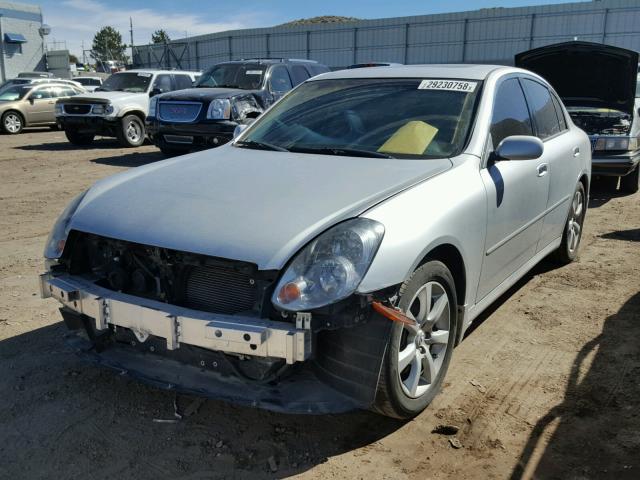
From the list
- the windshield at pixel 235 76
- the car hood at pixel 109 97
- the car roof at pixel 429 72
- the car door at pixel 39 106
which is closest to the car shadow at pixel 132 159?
the car hood at pixel 109 97

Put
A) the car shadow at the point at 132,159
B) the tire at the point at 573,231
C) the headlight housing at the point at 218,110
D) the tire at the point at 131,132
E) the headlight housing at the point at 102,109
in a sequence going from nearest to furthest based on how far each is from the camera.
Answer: the tire at the point at 573,231
the headlight housing at the point at 218,110
the car shadow at the point at 132,159
the headlight housing at the point at 102,109
the tire at the point at 131,132

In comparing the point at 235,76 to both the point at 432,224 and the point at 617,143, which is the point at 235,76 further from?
the point at 432,224

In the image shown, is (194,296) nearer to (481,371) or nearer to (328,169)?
(328,169)

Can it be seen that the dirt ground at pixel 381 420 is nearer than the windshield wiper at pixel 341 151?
Yes

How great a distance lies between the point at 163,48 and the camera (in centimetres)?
3669

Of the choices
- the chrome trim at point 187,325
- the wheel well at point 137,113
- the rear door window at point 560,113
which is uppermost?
the rear door window at point 560,113

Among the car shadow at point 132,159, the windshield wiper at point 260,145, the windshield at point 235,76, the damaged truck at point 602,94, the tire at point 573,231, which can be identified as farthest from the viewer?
the car shadow at point 132,159

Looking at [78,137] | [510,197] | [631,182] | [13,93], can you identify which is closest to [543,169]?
[510,197]

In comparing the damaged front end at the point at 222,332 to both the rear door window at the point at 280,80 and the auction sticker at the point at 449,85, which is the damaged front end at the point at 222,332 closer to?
the auction sticker at the point at 449,85

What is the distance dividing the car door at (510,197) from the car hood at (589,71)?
542 cm

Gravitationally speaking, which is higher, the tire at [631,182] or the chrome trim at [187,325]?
the chrome trim at [187,325]

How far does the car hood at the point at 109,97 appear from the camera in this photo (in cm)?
1320

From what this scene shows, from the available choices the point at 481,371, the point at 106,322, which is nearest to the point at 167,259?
the point at 106,322

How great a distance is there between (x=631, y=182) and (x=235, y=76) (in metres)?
6.99
